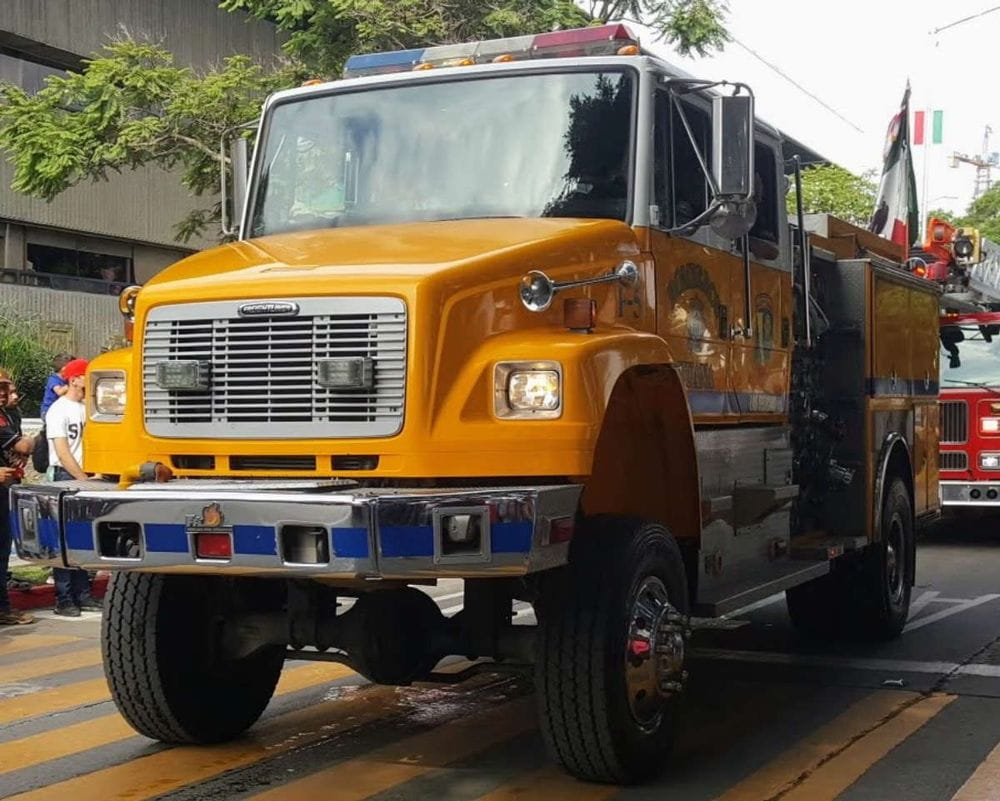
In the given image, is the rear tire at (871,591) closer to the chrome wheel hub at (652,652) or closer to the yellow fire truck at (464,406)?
the yellow fire truck at (464,406)

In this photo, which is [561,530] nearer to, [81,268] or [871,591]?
[871,591]

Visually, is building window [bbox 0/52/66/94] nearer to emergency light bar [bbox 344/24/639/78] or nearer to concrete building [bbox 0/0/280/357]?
concrete building [bbox 0/0/280/357]

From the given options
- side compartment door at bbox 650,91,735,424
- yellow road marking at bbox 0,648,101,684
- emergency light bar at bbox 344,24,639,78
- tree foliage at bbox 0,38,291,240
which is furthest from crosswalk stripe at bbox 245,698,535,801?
tree foliage at bbox 0,38,291,240

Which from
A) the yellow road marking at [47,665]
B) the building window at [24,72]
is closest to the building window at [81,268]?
the building window at [24,72]

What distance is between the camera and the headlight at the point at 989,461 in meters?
15.6

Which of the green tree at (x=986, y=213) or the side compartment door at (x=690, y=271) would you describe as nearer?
the side compartment door at (x=690, y=271)

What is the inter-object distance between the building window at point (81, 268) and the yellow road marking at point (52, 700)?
21.0m

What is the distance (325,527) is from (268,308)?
96 cm

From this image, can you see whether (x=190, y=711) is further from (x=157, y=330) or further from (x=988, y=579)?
(x=988, y=579)

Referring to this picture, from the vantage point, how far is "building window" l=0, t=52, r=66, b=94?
27250 millimetres

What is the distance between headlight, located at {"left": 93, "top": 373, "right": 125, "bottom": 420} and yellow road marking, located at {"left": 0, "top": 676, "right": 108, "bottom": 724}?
206cm

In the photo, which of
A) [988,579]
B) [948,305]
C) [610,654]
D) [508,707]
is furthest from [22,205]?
[610,654]

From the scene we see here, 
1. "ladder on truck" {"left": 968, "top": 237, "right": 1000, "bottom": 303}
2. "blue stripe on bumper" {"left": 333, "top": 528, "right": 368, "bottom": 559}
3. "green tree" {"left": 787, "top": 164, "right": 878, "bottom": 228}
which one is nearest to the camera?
"blue stripe on bumper" {"left": 333, "top": 528, "right": 368, "bottom": 559}

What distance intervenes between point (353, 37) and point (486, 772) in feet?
56.7
